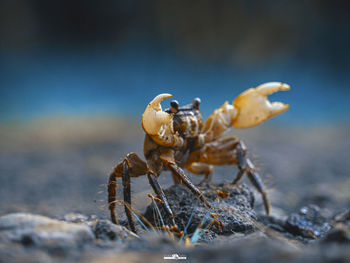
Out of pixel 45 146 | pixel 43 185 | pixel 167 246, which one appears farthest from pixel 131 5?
pixel 167 246

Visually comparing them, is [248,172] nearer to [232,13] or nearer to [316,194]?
[316,194]

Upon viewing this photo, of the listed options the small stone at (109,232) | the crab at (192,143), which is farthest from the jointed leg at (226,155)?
the small stone at (109,232)

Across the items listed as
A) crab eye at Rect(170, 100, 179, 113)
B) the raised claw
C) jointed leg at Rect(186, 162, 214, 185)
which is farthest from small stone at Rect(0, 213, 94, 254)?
jointed leg at Rect(186, 162, 214, 185)

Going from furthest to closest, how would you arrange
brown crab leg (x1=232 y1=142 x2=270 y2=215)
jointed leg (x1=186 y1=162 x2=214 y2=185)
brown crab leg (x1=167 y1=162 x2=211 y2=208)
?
1. jointed leg (x1=186 y1=162 x2=214 y2=185)
2. brown crab leg (x1=232 y1=142 x2=270 y2=215)
3. brown crab leg (x1=167 y1=162 x2=211 y2=208)

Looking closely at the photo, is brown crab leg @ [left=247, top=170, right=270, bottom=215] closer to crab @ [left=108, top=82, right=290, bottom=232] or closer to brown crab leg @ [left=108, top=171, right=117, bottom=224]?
crab @ [left=108, top=82, right=290, bottom=232]

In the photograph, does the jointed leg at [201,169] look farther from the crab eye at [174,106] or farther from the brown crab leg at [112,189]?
the brown crab leg at [112,189]

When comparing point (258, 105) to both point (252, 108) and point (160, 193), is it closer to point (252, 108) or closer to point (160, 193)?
point (252, 108)

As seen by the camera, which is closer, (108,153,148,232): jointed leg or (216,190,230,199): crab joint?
(216,190,230,199): crab joint
